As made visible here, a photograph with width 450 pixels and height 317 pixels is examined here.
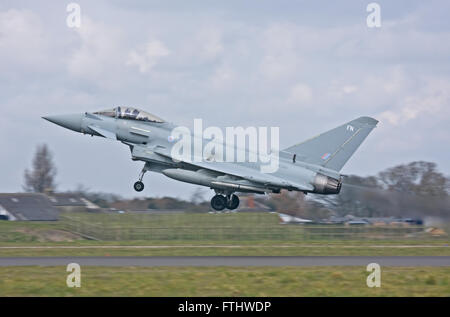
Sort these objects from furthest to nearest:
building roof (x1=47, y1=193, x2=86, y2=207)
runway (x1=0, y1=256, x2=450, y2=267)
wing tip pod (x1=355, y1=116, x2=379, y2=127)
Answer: building roof (x1=47, y1=193, x2=86, y2=207) < wing tip pod (x1=355, y1=116, x2=379, y2=127) < runway (x1=0, y1=256, x2=450, y2=267)

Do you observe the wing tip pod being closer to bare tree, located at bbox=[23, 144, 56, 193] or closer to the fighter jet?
the fighter jet

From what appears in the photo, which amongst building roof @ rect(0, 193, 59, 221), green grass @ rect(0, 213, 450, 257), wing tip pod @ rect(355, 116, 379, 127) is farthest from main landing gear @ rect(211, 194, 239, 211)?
building roof @ rect(0, 193, 59, 221)

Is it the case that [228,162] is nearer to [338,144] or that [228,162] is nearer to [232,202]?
[232,202]

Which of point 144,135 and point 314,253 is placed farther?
point 144,135

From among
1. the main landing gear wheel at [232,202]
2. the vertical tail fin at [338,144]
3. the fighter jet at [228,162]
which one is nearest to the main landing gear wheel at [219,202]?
the main landing gear wheel at [232,202]

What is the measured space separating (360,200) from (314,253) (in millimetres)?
4555

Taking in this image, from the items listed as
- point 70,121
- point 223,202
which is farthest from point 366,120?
point 70,121

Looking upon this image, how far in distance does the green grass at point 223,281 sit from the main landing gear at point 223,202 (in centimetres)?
965

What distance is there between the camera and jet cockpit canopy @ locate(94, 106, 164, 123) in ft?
88.2

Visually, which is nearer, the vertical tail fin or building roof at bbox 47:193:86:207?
the vertical tail fin

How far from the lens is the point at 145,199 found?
39750 mm

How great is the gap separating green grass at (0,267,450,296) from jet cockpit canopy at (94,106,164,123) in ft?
33.2

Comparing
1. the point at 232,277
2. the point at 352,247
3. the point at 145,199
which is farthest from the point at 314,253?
the point at 145,199
